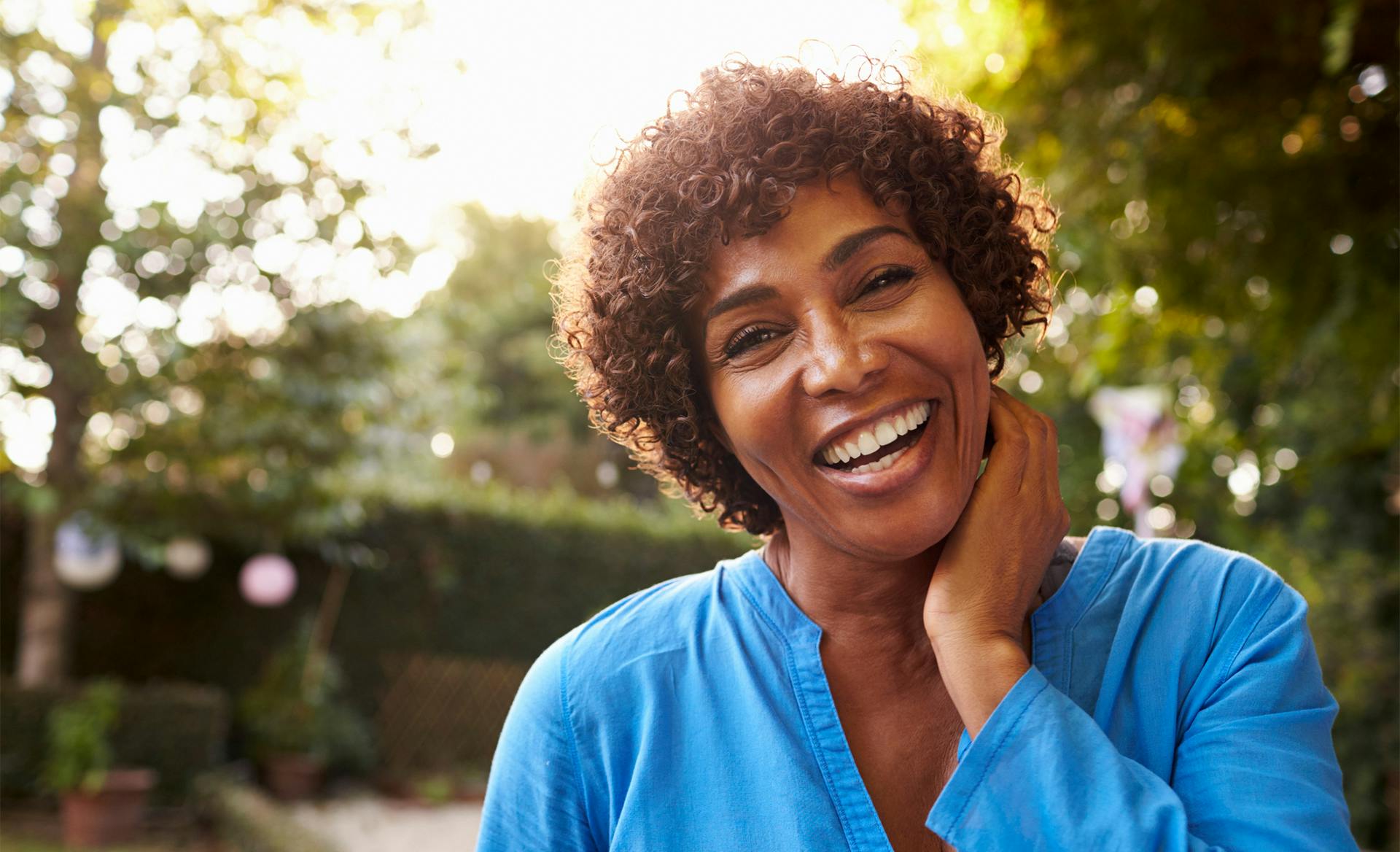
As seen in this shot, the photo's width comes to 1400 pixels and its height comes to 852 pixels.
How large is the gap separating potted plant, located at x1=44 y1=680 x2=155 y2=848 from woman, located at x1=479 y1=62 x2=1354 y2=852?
30.3 feet

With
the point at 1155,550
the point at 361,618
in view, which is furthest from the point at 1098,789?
the point at 361,618

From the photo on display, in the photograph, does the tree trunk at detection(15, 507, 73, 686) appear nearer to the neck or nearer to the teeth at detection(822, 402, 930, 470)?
the neck

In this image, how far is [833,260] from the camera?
5.08 feet

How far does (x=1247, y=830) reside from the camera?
1.29 meters

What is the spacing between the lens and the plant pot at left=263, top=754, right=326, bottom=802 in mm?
11430

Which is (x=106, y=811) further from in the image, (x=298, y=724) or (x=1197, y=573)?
(x=1197, y=573)

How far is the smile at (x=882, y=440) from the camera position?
152 centimetres

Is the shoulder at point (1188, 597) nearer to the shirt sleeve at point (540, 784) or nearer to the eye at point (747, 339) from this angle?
the eye at point (747, 339)

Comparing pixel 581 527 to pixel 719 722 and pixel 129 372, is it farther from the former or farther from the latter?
pixel 719 722

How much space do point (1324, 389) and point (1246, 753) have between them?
13.6 feet

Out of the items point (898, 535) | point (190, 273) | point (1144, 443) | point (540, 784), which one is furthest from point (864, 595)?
point (190, 273)

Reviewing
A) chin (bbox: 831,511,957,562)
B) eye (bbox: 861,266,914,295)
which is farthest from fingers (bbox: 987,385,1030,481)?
eye (bbox: 861,266,914,295)

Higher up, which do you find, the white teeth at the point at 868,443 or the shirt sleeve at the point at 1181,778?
the white teeth at the point at 868,443

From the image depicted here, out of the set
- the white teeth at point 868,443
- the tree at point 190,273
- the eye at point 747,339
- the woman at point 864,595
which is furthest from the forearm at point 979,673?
the tree at point 190,273
